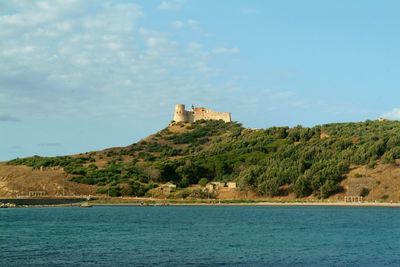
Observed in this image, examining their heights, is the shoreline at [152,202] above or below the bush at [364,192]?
below

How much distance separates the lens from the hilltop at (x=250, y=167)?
93188 mm

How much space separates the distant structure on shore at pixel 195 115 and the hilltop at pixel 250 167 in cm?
2337

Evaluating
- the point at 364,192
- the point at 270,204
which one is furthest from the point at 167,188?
the point at 364,192

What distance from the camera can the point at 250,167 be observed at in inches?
4124

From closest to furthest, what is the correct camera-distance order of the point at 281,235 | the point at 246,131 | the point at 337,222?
the point at 281,235 → the point at 337,222 → the point at 246,131

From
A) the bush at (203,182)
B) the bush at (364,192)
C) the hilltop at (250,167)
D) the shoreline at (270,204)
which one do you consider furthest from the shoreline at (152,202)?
the bush at (203,182)

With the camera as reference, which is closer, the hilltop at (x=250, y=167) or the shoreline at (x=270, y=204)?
the shoreline at (x=270, y=204)

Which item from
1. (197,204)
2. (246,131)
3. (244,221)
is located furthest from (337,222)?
(246,131)

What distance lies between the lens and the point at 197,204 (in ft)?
328

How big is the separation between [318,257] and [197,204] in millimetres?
65832

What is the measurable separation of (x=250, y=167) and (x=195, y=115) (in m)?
74.3

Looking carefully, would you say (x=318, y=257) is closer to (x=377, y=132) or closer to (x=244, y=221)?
(x=244, y=221)

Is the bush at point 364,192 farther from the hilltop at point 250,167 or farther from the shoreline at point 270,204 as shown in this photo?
the shoreline at point 270,204

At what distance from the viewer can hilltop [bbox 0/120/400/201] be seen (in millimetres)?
93188
